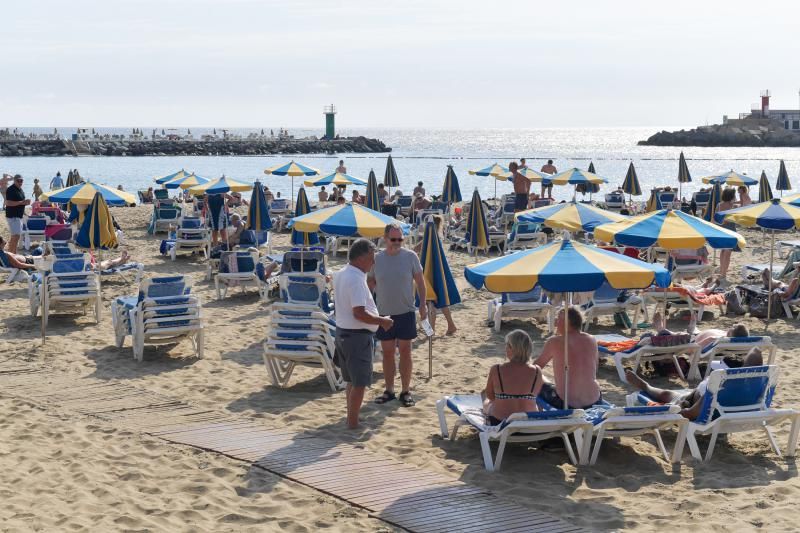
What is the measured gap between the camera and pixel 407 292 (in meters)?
7.19

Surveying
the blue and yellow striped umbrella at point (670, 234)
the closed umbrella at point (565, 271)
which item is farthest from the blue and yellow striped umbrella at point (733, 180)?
the closed umbrella at point (565, 271)

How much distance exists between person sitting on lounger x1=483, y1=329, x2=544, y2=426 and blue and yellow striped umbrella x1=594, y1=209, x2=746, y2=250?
95.5 inches

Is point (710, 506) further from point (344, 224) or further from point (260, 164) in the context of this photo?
point (260, 164)

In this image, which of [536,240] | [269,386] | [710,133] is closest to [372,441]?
[269,386]

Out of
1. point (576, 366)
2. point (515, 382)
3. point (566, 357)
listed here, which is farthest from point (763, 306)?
point (515, 382)

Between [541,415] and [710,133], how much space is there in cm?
11506

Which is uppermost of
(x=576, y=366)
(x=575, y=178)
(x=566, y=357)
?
(x=575, y=178)

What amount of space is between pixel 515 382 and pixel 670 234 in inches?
106

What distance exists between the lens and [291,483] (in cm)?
549

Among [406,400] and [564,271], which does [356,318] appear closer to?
[406,400]

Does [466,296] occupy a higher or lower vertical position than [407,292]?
lower

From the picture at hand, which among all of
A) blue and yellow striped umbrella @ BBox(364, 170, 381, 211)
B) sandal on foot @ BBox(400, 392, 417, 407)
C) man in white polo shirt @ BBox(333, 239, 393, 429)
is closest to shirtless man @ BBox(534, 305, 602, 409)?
man in white polo shirt @ BBox(333, 239, 393, 429)

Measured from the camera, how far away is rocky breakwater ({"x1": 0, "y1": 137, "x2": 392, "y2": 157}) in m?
84.6

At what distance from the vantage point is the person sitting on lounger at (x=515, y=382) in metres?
5.85
